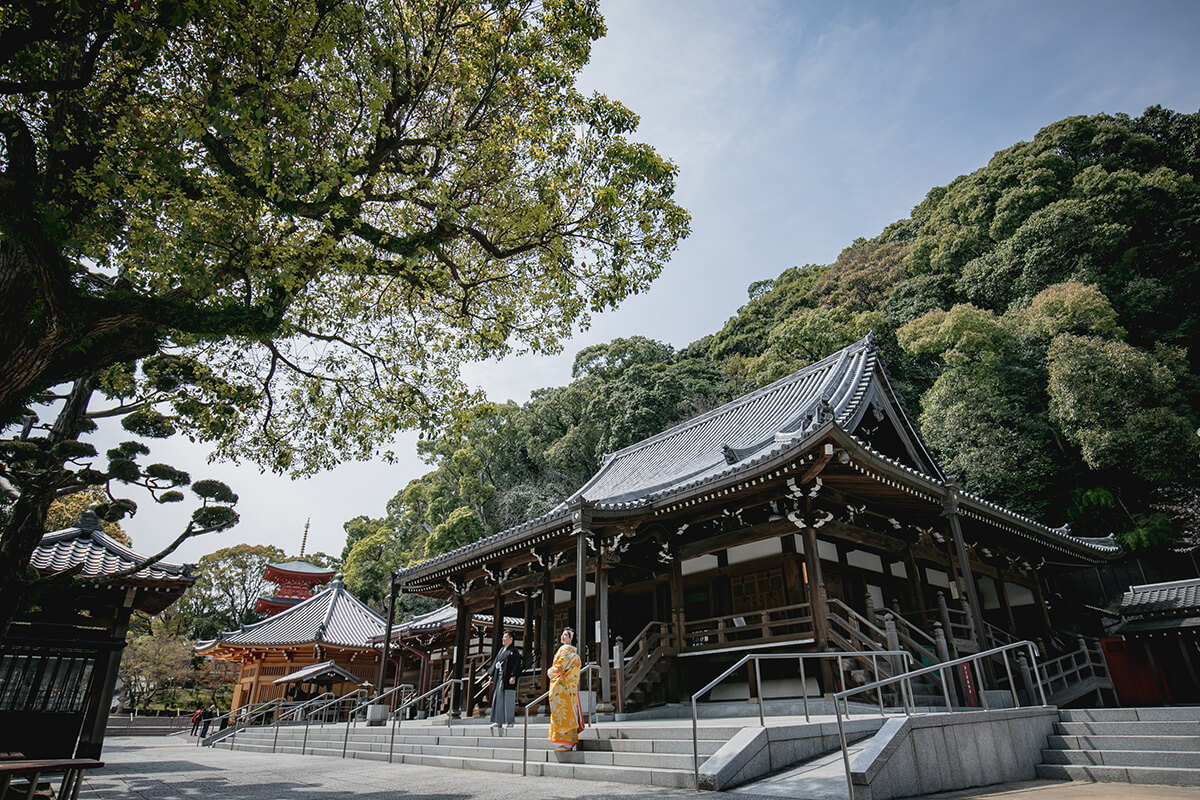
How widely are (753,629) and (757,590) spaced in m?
0.96

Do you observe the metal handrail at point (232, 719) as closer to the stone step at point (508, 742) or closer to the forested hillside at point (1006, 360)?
the stone step at point (508, 742)

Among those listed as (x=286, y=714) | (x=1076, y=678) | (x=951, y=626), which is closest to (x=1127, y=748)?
(x=951, y=626)

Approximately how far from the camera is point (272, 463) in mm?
9688

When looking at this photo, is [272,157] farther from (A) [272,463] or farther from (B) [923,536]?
(B) [923,536]

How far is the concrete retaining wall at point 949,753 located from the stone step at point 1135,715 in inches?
22.1

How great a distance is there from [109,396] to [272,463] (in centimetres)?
230

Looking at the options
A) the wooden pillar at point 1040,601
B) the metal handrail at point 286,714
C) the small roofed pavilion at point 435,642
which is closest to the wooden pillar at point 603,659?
the small roofed pavilion at point 435,642

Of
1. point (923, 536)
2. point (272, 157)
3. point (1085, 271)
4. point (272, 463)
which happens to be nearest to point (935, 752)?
point (923, 536)

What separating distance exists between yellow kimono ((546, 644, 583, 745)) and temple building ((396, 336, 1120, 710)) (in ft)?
5.28

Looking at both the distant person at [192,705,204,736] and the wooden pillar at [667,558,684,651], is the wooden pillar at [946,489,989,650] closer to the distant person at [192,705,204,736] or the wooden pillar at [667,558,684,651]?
the wooden pillar at [667,558,684,651]

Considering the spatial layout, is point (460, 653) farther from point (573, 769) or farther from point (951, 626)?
point (951, 626)

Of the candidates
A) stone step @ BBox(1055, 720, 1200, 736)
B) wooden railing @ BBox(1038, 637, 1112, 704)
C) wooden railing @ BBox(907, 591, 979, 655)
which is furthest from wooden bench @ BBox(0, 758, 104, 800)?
wooden railing @ BBox(1038, 637, 1112, 704)

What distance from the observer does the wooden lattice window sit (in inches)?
421

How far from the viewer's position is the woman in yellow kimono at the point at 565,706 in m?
7.54
